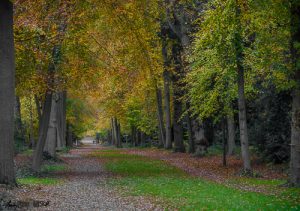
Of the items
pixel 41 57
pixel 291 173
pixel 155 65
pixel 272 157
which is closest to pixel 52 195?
pixel 41 57

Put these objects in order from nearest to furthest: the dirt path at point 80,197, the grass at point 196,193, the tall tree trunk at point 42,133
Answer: the grass at point 196,193
the dirt path at point 80,197
the tall tree trunk at point 42,133

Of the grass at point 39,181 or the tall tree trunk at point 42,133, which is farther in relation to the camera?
the tall tree trunk at point 42,133

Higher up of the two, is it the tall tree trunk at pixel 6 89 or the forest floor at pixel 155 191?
the tall tree trunk at pixel 6 89

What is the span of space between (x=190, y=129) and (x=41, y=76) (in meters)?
19.5

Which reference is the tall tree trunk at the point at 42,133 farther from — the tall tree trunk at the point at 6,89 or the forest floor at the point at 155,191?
the tall tree trunk at the point at 6,89

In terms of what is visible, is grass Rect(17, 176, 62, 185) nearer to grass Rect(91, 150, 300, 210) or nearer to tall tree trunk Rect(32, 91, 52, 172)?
tall tree trunk Rect(32, 91, 52, 172)

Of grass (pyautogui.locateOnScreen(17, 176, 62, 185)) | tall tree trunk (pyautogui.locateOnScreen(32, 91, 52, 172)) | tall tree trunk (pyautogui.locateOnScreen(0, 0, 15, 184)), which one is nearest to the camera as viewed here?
tall tree trunk (pyautogui.locateOnScreen(0, 0, 15, 184))

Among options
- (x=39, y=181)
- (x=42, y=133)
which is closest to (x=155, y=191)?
(x=39, y=181)

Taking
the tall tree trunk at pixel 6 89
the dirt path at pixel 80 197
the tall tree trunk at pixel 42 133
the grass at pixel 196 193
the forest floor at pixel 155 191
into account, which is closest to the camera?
the grass at pixel 196 193

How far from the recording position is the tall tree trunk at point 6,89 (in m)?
15.2

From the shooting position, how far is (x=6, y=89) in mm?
15312

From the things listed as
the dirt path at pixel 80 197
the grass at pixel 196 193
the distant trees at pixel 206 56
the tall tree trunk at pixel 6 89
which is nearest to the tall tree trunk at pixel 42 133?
the distant trees at pixel 206 56

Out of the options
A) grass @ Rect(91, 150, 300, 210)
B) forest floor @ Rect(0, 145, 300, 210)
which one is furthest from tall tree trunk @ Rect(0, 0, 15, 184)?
grass @ Rect(91, 150, 300, 210)

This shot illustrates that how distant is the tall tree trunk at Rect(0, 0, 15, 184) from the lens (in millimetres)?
15164
